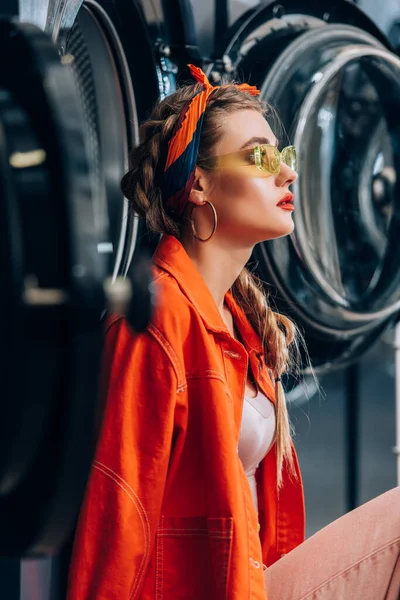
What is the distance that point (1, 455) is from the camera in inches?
25.7

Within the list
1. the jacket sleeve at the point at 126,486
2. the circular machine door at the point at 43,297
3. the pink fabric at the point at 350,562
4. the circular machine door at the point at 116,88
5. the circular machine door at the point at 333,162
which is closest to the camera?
the circular machine door at the point at 43,297

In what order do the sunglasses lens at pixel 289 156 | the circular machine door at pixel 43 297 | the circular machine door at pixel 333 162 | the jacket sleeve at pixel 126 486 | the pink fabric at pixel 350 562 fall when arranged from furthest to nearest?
the circular machine door at pixel 333 162
the sunglasses lens at pixel 289 156
the pink fabric at pixel 350 562
the jacket sleeve at pixel 126 486
the circular machine door at pixel 43 297

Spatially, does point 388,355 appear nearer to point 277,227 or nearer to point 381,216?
point 381,216

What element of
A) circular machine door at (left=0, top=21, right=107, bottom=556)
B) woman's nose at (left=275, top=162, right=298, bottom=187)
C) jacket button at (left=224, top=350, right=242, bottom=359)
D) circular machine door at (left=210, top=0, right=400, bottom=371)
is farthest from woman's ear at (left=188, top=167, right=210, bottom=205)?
circular machine door at (left=0, top=21, right=107, bottom=556)

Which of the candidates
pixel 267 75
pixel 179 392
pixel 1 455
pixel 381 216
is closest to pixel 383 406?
pixel 381 216

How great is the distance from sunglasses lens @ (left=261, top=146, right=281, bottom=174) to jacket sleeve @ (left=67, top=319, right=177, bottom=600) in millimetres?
332

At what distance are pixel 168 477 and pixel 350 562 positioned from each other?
0.30 metres

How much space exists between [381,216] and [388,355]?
22.5 inches

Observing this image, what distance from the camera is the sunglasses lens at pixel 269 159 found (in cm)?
136

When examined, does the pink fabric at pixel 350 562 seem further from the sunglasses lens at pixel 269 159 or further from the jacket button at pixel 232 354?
the sunglasses lens at pixel 269 159

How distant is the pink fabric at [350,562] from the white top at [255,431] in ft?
0.48

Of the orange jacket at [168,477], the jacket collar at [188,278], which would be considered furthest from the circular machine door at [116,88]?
the orange jacket at [168,477]

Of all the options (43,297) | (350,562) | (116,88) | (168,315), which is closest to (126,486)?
(168,315)

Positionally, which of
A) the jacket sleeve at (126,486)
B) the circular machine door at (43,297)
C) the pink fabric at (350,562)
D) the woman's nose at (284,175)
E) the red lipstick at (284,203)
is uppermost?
the circular machine door at (43,297)
